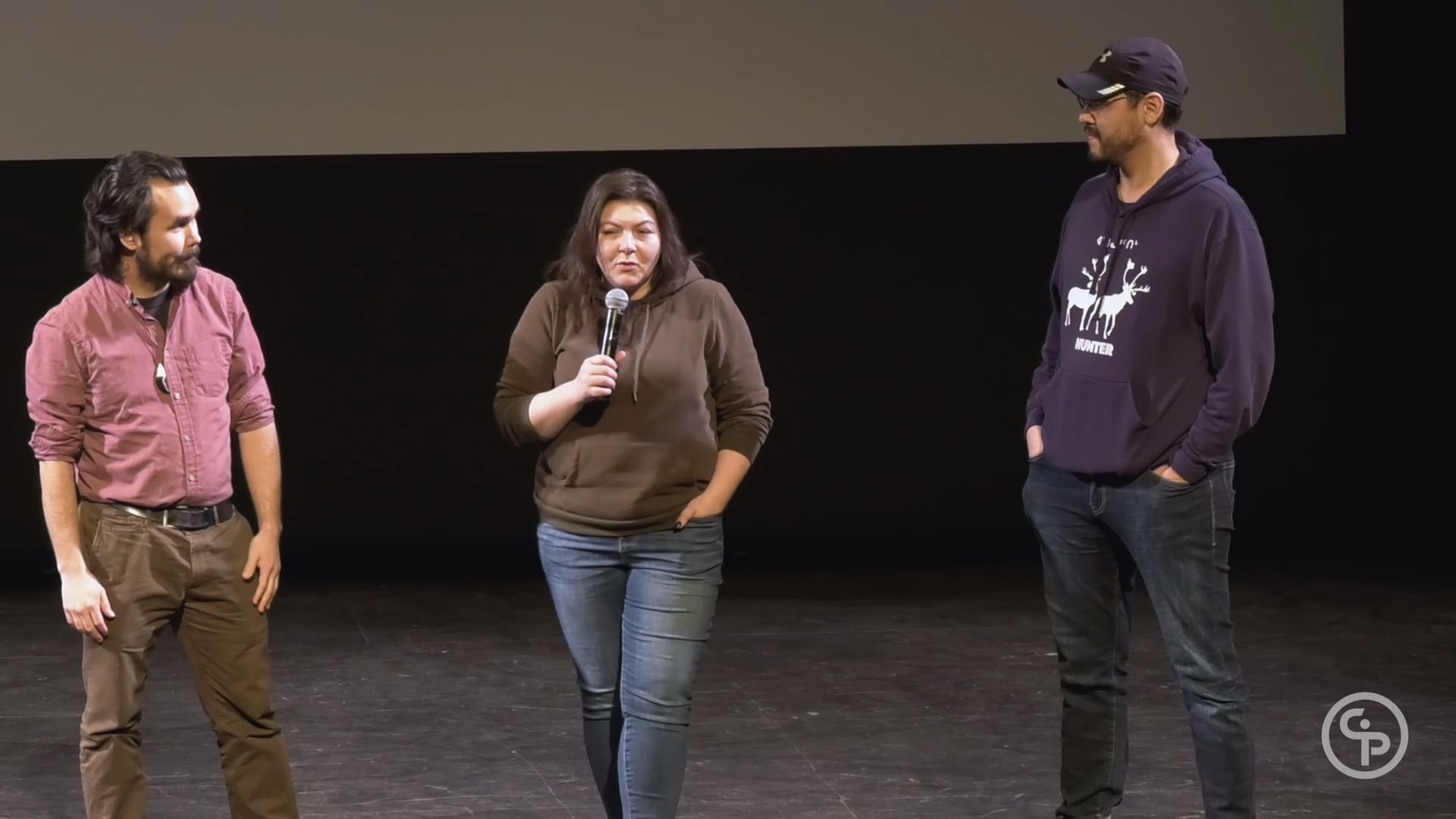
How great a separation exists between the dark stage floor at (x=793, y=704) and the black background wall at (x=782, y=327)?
604 mm

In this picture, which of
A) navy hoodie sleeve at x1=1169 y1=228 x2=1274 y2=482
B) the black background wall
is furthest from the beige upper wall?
navy hoodie sleeve at x1=1169 y1=228 x2=1274 y2=482

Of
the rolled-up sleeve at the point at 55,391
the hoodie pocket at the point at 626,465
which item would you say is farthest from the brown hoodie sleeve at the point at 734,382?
the rolled-up sleeve at the point at 55,391

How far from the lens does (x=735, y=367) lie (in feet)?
8.73

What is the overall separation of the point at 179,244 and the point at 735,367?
837 millimetres

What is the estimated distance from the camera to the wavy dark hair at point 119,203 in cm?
251

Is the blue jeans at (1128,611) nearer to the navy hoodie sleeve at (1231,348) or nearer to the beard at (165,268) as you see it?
the navy hoodie sleeve at (1231,348)

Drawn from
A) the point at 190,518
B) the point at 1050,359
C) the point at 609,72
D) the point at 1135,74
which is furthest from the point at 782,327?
the point at 190,518

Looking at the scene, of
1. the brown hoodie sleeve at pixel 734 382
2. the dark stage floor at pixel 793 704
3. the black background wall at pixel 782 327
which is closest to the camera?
the brown hoodie sleeve at pixel 734 382

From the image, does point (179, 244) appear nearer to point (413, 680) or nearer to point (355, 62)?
point (413, 680)

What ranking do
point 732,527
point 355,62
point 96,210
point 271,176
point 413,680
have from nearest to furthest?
1. point 96,210
2. point 413,680
3. point 355,62
4. point 271,176
5. point 732,527

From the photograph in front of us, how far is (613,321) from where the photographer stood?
99.1 inches

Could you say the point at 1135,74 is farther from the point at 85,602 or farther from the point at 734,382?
the point at 85,602

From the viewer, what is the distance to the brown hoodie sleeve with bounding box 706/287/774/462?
2645 millimetres

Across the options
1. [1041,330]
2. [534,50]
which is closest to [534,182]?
[534,50]
